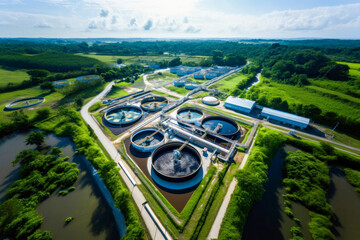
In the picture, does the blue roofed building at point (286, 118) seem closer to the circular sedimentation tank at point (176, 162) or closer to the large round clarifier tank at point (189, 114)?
the large round clarifier tank at point (189, 114)

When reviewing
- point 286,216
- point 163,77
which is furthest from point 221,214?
point 163,77

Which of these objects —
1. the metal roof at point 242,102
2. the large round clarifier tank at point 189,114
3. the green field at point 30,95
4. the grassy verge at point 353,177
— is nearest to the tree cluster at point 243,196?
the grassy verge at point 353,177

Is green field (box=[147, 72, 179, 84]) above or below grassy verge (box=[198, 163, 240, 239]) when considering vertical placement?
above

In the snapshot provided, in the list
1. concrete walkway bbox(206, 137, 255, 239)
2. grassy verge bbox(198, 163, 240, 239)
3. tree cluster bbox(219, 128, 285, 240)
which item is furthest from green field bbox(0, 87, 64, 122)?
tree cluster bbox(219, 128, 285, 240)

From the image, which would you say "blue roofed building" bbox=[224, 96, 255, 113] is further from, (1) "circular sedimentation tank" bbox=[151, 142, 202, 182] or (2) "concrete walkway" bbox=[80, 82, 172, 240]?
(2) "concrete walkway" bbox=[80, 82, 172, 240]

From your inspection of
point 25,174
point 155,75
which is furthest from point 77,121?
point 155,75

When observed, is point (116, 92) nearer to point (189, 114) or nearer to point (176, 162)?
point (189, 114)

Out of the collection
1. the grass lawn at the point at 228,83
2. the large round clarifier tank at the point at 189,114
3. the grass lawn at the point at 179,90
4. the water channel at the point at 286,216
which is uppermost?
the grass lawn at the point at 228,83
